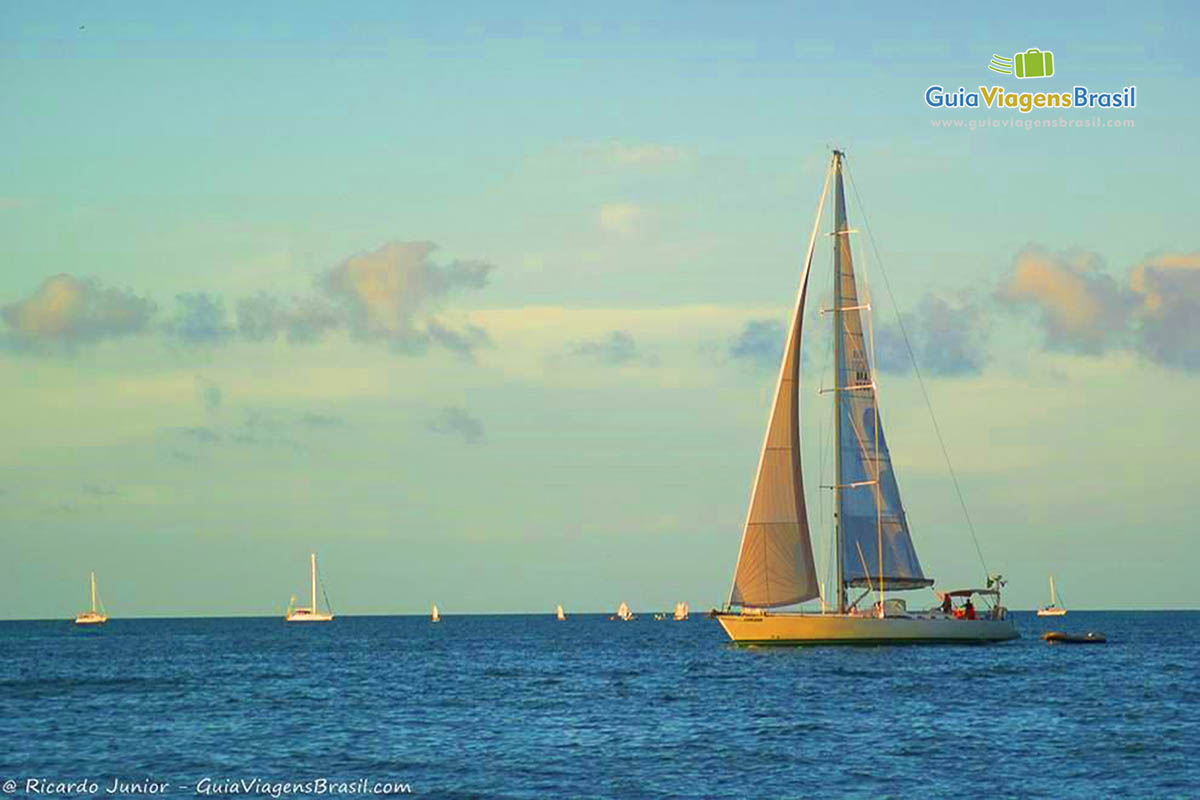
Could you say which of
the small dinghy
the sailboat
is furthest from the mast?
the small dinghy

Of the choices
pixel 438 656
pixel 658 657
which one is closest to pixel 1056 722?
pixel 658 657

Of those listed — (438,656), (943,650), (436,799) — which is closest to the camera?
(436,799)

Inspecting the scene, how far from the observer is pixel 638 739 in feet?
177

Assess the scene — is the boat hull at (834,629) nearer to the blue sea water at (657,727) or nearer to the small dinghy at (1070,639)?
the blue sea water at (657,727)

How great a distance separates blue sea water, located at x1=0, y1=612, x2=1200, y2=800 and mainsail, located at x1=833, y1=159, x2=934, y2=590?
4.42m

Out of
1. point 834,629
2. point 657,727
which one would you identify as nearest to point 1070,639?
point 834,629

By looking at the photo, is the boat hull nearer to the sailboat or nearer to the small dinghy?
the sailboat

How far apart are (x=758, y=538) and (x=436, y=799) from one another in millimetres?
43600

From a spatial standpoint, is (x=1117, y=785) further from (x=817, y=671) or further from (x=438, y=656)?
(x=438, y=656)

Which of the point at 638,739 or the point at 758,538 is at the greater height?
the point at 758,538

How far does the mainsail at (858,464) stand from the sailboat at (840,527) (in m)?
0.05

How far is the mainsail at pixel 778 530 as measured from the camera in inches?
3305

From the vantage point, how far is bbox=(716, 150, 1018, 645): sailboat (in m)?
84.0

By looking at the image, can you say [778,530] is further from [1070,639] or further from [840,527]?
[1070,639]
